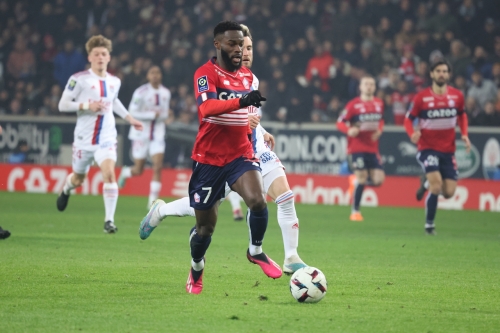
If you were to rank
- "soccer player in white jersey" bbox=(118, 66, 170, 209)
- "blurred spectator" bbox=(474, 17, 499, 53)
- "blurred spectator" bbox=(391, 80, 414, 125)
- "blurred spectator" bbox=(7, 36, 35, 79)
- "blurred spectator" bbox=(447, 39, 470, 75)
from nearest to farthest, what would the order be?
"soccer player in white jersey" bbox=(118, 66, 170, 209) < "blurred spectator" bbox=(391, 80, 414, 125) < "blurred spectator" bbox=(447, 39, 470, 75) < "blurred spectator" bbox=(474, 17, 499, 53) < "blurred spectator" bbox=(7, 36, 35, 79)

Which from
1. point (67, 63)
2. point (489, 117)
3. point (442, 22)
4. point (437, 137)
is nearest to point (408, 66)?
point (442, 22)

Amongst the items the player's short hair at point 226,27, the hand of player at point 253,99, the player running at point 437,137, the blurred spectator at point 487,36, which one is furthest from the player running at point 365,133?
the hand of player at point 253,99

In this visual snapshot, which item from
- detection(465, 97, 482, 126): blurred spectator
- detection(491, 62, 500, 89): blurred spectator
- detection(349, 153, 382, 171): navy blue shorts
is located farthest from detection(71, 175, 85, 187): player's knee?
detection(491, 62, 500, 89): blurred spectator

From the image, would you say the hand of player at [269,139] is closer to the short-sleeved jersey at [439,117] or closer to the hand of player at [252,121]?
the hand of player at [252,121]

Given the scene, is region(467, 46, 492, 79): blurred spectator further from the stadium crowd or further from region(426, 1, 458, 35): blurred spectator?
region(426, 1, 458, 35): blurred spectator

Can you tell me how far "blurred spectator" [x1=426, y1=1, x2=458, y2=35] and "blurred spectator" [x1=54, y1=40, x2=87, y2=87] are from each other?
8669 millimetres

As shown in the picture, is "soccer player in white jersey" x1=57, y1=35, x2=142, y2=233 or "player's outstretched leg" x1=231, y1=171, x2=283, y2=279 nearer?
"player's outstretched leg" x1=231, y1=171, x2=283, y2=279

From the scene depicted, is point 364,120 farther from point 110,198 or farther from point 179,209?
point 179,209

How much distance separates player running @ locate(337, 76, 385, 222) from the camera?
600 inches

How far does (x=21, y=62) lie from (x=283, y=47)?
22.8ft

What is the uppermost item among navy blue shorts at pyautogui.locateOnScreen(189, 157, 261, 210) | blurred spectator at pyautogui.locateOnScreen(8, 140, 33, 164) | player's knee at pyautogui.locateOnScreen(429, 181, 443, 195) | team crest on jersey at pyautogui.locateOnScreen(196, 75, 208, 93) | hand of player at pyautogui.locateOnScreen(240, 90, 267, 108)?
team crest on jersey at pyautogui.locateOnScreen(196, 75, 208, 93)

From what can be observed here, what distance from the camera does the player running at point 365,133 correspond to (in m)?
15.3

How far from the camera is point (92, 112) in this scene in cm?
1172

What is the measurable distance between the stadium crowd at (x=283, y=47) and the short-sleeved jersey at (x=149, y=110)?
4497mm
